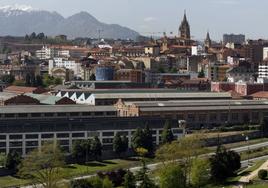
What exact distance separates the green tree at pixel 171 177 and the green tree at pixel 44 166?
3.50 meters

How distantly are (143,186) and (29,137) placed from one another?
33.6 feet

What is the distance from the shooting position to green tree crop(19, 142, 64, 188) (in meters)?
23.8

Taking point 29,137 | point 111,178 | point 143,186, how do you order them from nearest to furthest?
point 143,186 < point 111,178 < point 29,137

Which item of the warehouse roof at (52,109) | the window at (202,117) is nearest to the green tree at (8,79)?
the warehouse roof at (52,109)

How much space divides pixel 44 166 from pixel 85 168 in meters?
4.32

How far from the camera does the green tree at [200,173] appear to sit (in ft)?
78.4

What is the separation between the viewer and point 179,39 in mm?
94688

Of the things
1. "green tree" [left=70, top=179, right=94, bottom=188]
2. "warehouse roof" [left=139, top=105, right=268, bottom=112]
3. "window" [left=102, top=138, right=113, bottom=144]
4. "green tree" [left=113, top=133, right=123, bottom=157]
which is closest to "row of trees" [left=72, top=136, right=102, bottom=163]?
"green tree" [left=113, top=133, right=123, bottom=157]

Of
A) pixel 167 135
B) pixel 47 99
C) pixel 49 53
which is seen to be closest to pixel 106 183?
pixel 167 135

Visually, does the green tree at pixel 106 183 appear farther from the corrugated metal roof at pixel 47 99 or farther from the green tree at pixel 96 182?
the corrugated metal roof at pixel 47 99

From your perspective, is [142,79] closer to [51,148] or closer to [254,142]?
[254,142]

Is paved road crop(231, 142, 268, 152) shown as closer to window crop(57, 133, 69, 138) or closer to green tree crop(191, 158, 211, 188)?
window crop(57, 133, 69, 138)

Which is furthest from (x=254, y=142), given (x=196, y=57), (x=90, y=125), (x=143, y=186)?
(x=196, y=57)

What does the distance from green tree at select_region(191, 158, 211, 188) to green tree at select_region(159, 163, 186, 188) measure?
1.65 feet
